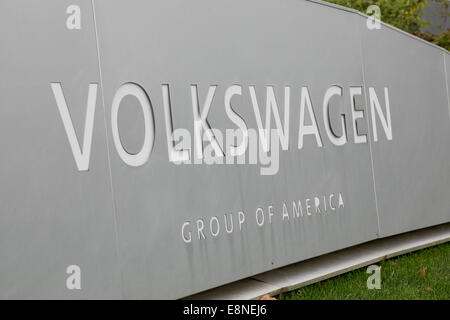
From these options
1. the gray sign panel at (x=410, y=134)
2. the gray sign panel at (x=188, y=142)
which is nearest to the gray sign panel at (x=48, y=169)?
the gray sign panel at (x=188, y=142)

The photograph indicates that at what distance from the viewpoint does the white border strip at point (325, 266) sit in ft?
14.1

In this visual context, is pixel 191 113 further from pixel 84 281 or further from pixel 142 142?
pixel 84 281

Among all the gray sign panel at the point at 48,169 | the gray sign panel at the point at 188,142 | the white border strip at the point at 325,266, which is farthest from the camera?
the white border strip at the point at 325,266

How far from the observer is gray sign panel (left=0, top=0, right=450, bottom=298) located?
3064mm

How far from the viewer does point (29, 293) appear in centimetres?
300

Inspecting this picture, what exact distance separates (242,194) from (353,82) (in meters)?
1.88

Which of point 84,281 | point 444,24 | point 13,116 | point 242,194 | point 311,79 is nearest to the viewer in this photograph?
point 13,116

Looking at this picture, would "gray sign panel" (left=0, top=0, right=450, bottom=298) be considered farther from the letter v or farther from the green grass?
the green grass

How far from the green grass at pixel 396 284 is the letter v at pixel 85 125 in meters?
1.97

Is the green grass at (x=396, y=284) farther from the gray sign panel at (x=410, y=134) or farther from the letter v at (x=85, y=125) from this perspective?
the letter v at (x=85, y=125)

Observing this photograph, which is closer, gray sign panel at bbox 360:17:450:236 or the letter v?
the letter v

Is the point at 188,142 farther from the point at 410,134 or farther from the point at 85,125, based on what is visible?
the point at 410,134

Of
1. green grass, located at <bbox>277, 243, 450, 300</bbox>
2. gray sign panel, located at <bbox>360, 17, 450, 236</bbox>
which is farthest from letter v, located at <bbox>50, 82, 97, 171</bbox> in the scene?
gray sign panel, located at <bbox>360, 17, 450, 236</bbox>

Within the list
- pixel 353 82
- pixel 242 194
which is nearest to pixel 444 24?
pixel 353 82
